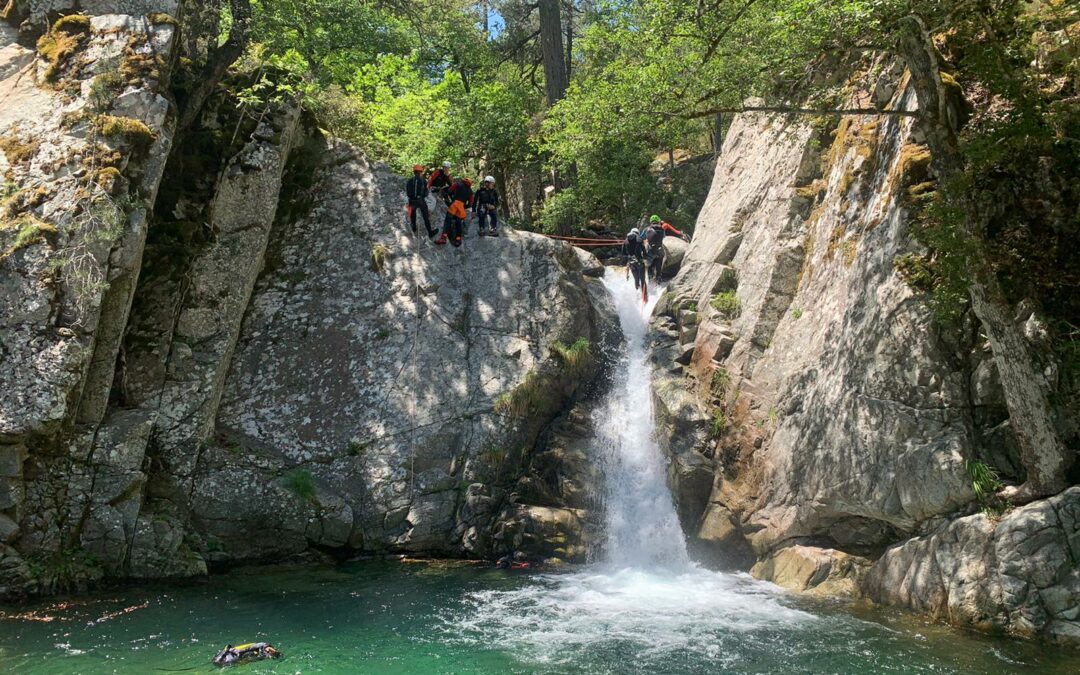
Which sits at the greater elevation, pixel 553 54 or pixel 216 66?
pixel 553 54

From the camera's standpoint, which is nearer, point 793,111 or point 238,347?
point 793,111

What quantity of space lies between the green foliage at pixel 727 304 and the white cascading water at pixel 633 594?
2076 millimetres

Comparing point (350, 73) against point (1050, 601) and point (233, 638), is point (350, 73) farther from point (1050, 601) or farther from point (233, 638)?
point (1050, 601)

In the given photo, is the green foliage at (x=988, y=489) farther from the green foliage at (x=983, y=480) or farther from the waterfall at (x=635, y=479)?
the waterfall at (x=635, y=479)

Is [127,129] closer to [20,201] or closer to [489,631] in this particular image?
[20,201]

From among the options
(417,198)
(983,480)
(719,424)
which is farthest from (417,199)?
(983,480)

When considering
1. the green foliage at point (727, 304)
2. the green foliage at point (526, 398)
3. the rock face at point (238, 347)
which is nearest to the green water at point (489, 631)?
the rock face at point (238, 347)

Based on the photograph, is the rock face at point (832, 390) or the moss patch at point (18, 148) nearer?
the rock face at point (832, 390)

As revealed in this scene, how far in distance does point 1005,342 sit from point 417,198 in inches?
464

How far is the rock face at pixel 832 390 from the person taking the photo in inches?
412

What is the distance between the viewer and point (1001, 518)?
9.70 m

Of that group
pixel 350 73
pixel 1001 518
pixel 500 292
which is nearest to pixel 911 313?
pixel 1001 518

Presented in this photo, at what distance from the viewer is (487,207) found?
59.4ft

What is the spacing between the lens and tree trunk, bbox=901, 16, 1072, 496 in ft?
31.2
